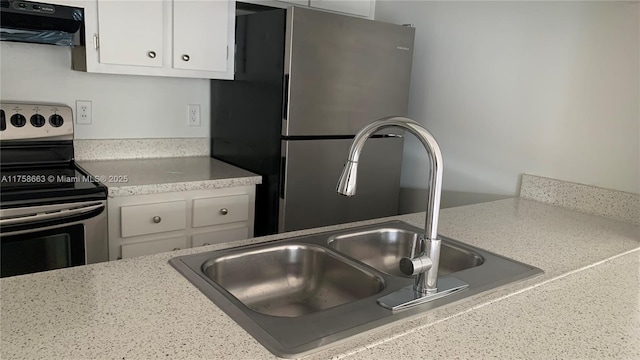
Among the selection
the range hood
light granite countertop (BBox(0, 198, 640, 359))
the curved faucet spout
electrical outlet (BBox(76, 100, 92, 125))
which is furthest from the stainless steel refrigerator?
the curved faucet spout

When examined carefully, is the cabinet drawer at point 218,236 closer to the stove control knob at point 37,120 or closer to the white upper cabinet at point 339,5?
the stove control knob at point 37,120

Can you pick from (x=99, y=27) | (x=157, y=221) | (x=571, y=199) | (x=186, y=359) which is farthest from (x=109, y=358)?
(x=571, y=199)

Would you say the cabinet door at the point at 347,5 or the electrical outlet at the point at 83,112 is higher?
the cabinet door at the point at 347,5

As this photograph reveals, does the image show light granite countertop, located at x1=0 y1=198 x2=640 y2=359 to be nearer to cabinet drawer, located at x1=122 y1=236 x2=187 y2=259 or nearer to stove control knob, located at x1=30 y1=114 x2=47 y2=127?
cabinet drawer, located at x1=122 y1=236 x2=187 y2=259

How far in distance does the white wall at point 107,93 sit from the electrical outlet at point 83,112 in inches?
0.8

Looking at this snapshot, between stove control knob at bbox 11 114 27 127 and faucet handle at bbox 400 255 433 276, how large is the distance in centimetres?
188

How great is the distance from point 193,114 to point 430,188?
1908 millimetres

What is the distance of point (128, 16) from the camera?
210cm

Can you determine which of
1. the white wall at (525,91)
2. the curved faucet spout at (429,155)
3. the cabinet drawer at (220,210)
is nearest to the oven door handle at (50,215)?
the cabinet drawer at (220,210)

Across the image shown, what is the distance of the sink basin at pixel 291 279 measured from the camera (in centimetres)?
120

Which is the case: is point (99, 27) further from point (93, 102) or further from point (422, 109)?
point (422, 109)

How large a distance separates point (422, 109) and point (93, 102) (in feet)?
5.57

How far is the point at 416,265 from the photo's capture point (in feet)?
3.32

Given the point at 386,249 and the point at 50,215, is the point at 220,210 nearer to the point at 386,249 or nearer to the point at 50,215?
the point at 50,215
